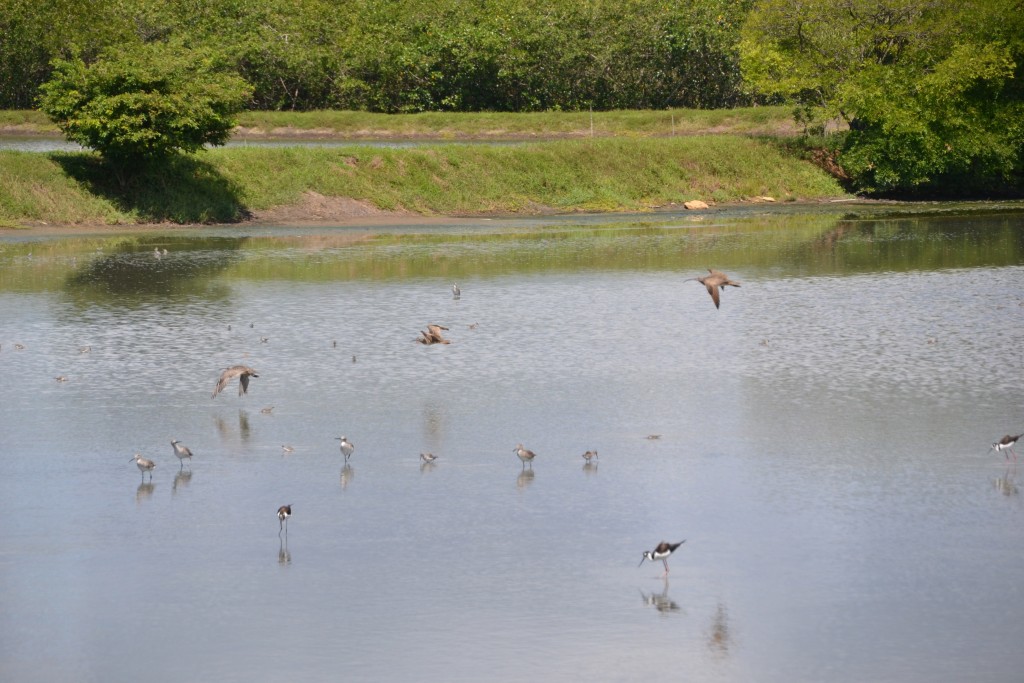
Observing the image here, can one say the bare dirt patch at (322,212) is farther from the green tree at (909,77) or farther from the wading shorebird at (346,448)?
the wading shorebird at (346,448)

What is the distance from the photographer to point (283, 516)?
12258mm

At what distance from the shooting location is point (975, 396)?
17578 millimetres

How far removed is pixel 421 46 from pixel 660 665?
62.3 m

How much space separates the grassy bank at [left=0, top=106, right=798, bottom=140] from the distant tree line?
2.33 m

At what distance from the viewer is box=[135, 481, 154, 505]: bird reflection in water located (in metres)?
13.7

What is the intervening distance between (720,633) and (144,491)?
6128 millimetres

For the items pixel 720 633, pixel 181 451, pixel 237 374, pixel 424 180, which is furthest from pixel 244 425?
pixel 424 180

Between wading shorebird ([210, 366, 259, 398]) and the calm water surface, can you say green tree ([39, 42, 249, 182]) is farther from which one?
A: wading shorebird ([210, 366, 259, 398])

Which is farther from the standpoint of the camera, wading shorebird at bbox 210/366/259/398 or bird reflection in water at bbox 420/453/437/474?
wading shorebird at bbox 210/366/259/398

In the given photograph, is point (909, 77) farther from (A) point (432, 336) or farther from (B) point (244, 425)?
(B) point (244, 425)

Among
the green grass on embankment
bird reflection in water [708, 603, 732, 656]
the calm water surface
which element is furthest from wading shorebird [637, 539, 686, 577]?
the green grass on embankment

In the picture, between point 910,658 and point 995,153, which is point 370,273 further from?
point 995,153

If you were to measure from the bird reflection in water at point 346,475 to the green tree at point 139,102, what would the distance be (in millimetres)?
25102

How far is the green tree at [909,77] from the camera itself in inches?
1874
